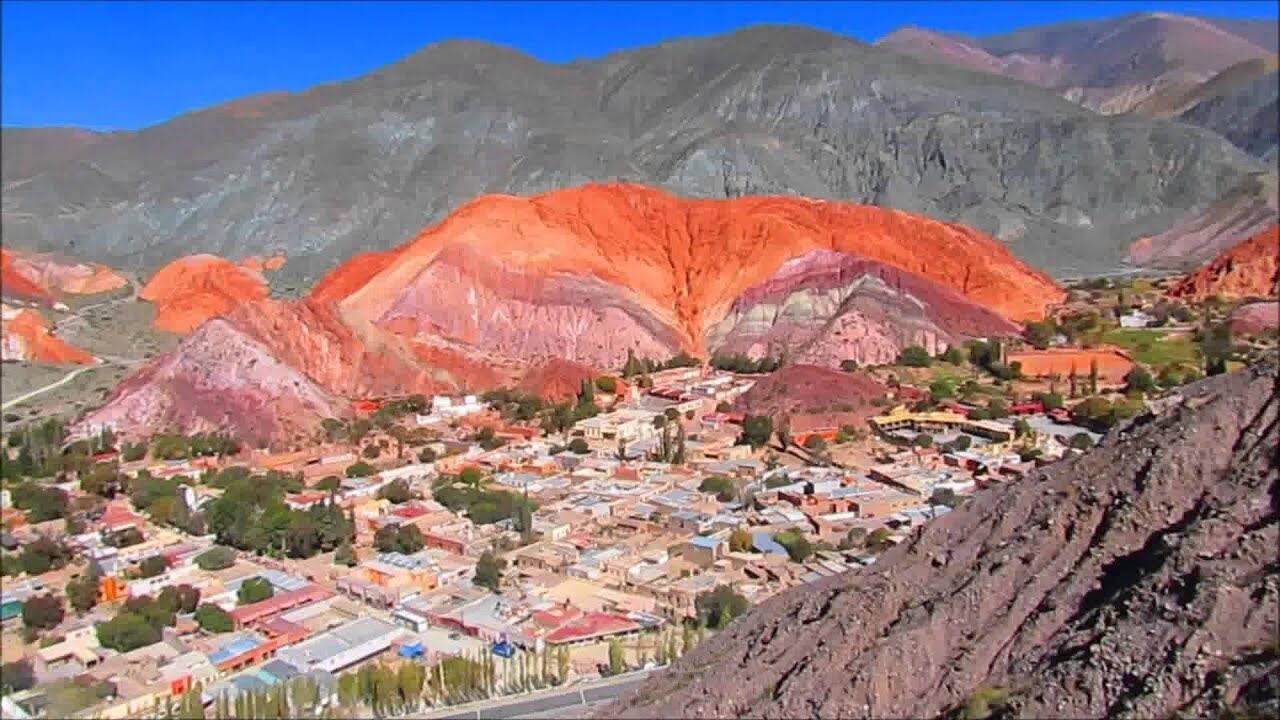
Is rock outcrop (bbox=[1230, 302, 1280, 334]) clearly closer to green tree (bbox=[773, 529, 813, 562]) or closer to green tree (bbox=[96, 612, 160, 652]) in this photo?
green tree (bbox=[773, 529, 813, 562])

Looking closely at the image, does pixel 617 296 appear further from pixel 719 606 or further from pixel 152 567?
pixel 719 606

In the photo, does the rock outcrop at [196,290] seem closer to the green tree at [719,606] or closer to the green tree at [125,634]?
the green tree at [125,634]

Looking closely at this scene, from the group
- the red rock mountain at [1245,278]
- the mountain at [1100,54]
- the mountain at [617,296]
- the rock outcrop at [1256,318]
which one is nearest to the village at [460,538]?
the mountain at [617,296]

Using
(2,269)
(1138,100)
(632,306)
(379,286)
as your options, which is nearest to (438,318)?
(379,286)

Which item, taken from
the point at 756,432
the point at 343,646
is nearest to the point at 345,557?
the point at 343,646

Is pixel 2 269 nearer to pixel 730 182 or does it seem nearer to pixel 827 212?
pixel 827 212
